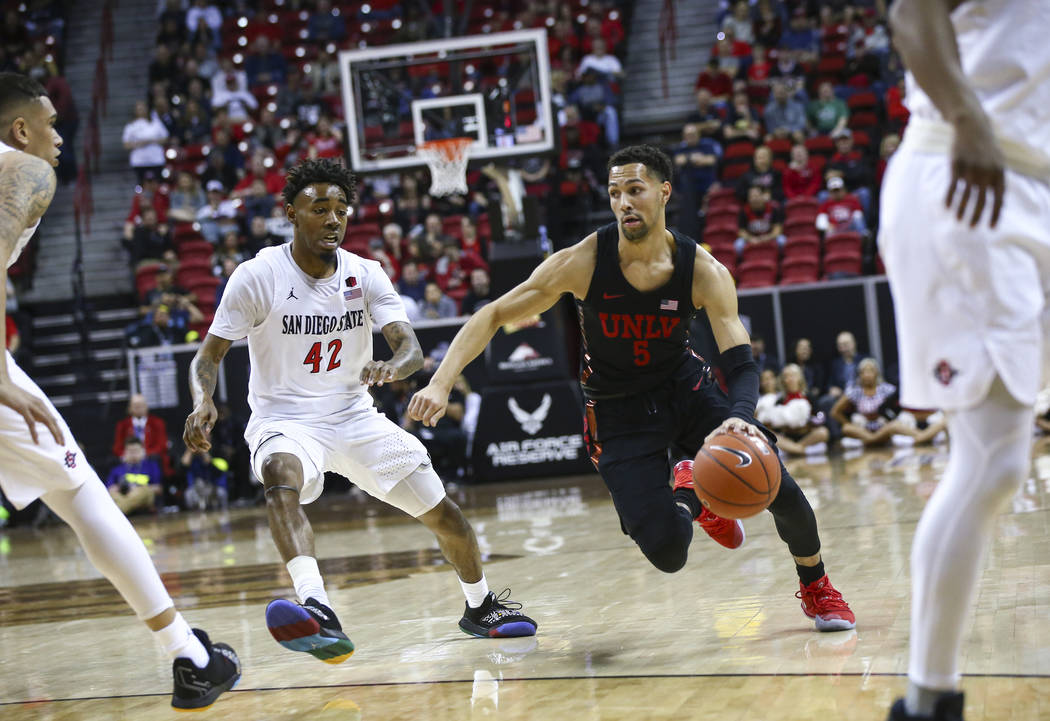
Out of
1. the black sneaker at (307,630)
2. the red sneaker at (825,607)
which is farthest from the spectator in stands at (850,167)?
the black sneaker at (307,630)

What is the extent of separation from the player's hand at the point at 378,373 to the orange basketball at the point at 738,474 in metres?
1.23

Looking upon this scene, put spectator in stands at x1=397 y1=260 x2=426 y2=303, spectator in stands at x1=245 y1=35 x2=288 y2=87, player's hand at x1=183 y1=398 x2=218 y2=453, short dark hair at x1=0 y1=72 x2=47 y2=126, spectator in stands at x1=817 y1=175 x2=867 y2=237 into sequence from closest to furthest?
short dark hair at x1=0 y1=72 x2=47 y2=126 → player's hand at x1=183 y1=398 x2=218 y2=453 → spectator in stands at x1=817 y1=175 x2=867 y2=237 → spectator in stands at x1=397 y1=260 x2=426 y2=303 → spectator in stands at x1=245 y1=35 x2=288 y2=87

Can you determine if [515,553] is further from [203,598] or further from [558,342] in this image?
[558,342]

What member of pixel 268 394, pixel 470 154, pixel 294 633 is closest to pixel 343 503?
pixel 470 154

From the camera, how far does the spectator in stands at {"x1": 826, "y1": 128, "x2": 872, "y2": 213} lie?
15.6 m

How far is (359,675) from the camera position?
434 cm

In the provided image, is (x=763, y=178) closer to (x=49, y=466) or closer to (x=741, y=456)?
(x=741, y=456)

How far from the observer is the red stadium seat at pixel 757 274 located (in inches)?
583

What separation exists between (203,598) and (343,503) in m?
6.72

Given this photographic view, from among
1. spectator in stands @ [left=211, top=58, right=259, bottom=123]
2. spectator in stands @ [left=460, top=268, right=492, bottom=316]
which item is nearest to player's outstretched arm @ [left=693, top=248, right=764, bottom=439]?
spectator in stands @ [left=460, top=268, right=492, bottom=316]

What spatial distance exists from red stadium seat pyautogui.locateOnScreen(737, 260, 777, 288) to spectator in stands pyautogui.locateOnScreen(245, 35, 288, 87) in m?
9.46

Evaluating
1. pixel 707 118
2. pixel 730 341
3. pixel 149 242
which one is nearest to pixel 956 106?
pixel 730 341

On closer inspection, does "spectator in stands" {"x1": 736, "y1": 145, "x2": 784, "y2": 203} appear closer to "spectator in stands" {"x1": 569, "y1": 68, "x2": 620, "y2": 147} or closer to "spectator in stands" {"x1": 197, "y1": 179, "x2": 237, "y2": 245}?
"spectator in stands" {"x1": 569, "y1": 68, "x2": 620, "y2": 147}

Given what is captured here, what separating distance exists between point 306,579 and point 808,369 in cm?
1061
